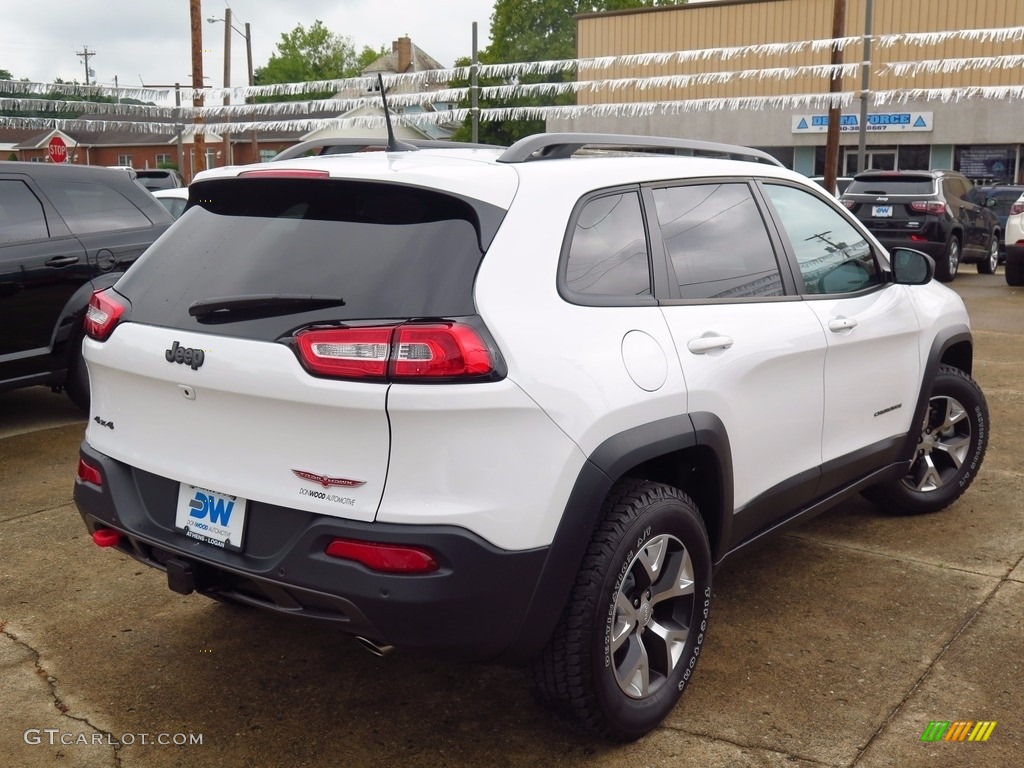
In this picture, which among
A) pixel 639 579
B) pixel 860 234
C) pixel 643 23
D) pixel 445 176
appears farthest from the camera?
pixel 643 23

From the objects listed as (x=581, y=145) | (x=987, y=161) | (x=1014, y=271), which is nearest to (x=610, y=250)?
(x=581, y=145)

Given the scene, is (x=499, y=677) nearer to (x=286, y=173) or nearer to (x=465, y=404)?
(x=465, y=404)

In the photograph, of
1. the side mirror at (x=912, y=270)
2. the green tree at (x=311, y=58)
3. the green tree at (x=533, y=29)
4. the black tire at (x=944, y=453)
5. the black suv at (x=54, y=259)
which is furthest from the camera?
the green tree at (x=311, y=58)

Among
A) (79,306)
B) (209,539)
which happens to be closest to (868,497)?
(209,539)

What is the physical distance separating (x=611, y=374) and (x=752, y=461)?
0.86 metres

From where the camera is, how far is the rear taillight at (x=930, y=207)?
15.6 m

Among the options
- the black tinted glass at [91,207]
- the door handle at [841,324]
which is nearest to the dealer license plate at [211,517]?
the door handle at [841,324]

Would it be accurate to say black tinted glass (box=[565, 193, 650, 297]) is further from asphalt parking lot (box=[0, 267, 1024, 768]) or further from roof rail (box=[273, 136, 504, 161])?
asphalt parking lot (box=[0, 267, 1024, 768])

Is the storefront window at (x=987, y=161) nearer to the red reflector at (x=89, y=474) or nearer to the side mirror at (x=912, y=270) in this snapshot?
the side mirror at (x=912, y=270)

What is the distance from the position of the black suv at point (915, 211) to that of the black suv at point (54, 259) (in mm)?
11404

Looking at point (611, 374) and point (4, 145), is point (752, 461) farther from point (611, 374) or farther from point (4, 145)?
point (4, 145)

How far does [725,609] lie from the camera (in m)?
4.02

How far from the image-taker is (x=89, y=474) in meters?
3.25

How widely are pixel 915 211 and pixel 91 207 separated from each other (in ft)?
40.3
